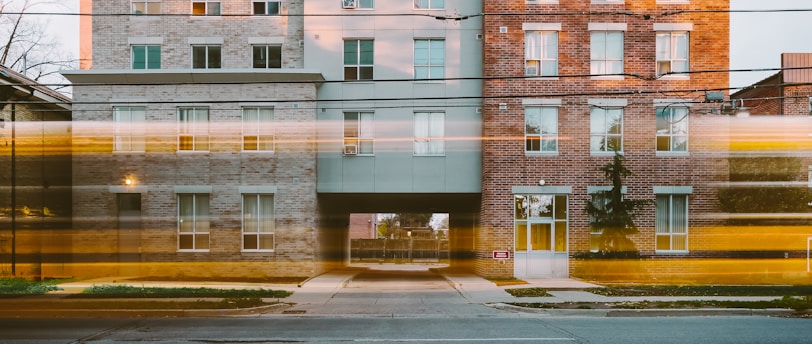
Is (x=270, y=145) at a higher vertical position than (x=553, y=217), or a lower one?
higher

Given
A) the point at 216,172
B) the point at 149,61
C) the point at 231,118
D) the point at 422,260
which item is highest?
the point at 149,61

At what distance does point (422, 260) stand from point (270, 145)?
29164mm

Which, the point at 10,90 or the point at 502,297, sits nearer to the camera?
the point at 502,297

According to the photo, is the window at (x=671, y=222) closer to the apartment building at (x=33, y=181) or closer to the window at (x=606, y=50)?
the window at (x=606, y=50)

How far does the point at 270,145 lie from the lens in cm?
2583

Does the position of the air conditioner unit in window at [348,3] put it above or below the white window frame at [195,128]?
above

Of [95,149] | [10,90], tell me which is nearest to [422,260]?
[95,149]

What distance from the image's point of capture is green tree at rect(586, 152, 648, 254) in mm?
24250

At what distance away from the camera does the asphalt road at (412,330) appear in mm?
11820

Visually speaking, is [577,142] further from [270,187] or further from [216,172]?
[216,172]

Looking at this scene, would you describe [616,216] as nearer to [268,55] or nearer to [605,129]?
[605,129]

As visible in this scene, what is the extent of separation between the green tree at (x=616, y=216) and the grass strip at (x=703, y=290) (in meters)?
3.34

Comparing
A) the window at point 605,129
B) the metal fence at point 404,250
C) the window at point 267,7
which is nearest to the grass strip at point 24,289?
the window at point 267,7

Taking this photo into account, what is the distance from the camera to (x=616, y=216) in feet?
79.5
